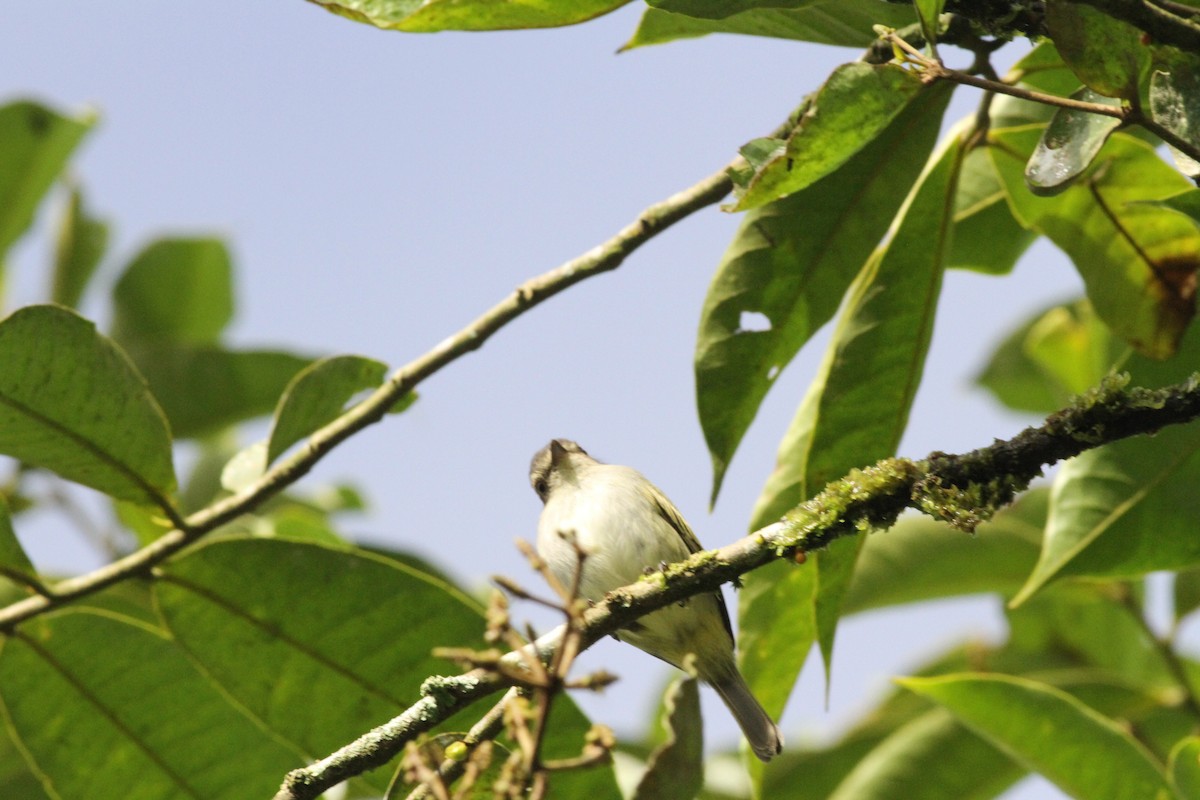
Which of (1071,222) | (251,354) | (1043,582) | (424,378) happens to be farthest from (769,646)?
(251,354)

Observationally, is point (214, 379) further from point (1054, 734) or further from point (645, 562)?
point (1054, 734)

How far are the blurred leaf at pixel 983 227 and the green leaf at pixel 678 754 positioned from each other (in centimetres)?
170

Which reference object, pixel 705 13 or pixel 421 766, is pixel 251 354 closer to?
pixel 705 13

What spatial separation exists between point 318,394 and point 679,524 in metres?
1.47

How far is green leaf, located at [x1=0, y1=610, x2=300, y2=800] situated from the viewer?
9.90ft

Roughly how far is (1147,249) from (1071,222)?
188 mm

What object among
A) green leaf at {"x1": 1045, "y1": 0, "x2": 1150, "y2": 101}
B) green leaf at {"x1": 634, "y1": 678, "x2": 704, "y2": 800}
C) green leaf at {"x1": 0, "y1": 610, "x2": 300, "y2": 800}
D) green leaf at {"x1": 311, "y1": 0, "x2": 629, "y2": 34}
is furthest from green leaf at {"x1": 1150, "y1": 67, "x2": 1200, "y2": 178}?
green leaf at {"x1": 0, "y1": 610, "x2": 300, "y2": 800}

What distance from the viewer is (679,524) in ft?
13.6

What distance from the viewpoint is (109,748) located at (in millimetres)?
3045

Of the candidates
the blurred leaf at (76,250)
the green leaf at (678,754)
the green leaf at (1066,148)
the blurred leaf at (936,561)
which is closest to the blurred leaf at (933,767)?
the blurred leaf at (936,561)

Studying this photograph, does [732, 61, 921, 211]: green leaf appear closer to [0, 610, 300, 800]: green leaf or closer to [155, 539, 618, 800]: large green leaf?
[155, 539, 618, 800]: large green leaf

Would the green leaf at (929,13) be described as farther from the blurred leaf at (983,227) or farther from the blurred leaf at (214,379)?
the blurred leaf at (214,379)

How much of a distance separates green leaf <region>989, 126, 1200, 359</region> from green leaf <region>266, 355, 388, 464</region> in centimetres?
154

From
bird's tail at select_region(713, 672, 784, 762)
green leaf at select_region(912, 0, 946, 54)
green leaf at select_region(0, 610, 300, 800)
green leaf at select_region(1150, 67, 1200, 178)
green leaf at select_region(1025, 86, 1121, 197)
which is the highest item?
green leaf at select_region(912, 0, 946, 54)
